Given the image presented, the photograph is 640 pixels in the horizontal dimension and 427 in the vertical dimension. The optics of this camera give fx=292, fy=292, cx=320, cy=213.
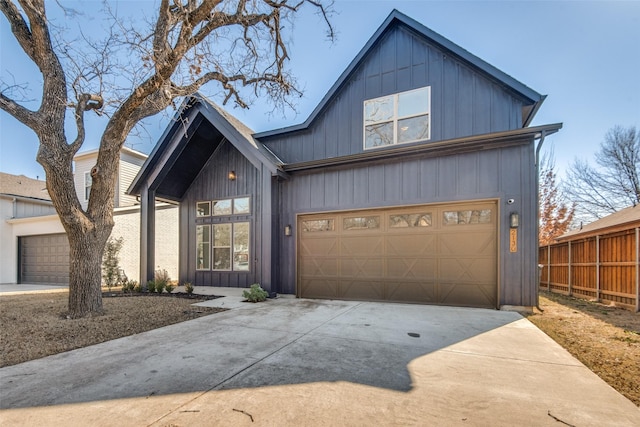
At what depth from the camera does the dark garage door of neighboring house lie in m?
12.2

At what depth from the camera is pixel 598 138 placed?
1886 cm

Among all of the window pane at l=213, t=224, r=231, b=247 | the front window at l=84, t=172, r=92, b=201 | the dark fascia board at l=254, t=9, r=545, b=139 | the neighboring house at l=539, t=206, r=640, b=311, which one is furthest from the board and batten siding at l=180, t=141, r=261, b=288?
the neighboring house at l=539, t=206, r=640, b=311

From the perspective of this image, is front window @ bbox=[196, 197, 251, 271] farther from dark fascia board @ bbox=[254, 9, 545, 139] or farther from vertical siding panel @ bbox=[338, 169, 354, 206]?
vertical siding panel @ bbox=[338, 169, 354, 206]

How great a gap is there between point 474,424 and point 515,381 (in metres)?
1.07

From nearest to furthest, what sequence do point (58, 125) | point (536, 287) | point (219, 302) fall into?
point (58, 125) → point (536, 287) → point (219, 302)

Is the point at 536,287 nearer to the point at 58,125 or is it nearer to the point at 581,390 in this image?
the point at 581,390

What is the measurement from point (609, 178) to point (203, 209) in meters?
24.9

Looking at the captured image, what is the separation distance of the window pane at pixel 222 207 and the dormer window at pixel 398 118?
5.04 m

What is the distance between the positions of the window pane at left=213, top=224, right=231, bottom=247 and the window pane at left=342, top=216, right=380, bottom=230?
167 inches

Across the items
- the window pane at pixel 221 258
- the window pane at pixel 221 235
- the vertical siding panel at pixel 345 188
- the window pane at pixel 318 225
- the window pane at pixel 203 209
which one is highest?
the vertical siding panel at pixel 345 188

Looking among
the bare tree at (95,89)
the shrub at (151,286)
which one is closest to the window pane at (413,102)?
the bare tree at (95,89)

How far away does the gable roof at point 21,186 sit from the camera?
18.0m

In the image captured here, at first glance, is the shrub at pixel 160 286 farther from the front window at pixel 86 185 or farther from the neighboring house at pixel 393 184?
the front window at pixel 86 185

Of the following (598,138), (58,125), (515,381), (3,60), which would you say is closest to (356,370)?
(515,381)
